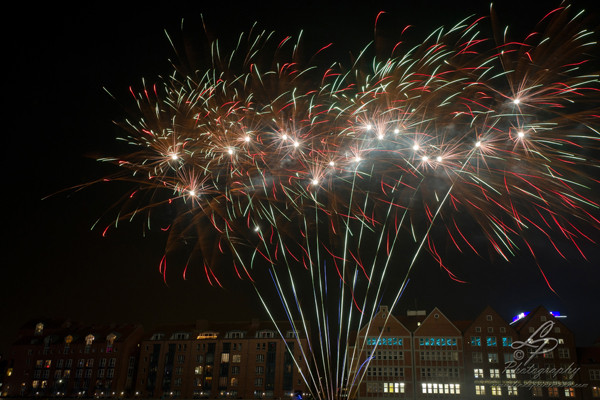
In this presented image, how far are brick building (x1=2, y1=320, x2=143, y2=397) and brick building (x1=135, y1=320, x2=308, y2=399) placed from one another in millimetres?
2681

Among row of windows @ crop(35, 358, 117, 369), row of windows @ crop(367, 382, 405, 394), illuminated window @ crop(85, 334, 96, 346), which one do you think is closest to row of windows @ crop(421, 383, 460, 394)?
row of windows @ crop(367, 382, 405, 394)

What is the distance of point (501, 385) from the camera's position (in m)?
49.2

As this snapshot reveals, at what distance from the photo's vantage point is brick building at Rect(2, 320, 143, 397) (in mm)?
60594

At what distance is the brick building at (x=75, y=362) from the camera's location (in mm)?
60594

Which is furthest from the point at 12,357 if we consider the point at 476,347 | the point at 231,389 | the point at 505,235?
the point at 505,235

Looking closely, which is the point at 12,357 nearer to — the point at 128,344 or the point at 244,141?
the point at 128,344

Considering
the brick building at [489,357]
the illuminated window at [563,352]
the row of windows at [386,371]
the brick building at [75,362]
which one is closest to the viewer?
the brick building at [489,357]

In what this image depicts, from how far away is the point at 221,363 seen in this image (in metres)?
57.3

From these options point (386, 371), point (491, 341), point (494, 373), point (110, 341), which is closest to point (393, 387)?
point (386, 371)

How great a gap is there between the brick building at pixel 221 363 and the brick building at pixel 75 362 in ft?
8.79

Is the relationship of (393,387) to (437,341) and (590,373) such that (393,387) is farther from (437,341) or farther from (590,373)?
(590,373)

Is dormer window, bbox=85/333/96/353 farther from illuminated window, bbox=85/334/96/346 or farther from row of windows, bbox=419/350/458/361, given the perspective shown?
row of windows, bbox=419/350/458/361

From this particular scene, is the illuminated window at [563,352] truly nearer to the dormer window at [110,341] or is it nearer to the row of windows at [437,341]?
the row of windows at [437,341]

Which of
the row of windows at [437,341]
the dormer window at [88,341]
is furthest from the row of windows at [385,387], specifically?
the dormer window at [88,341]
